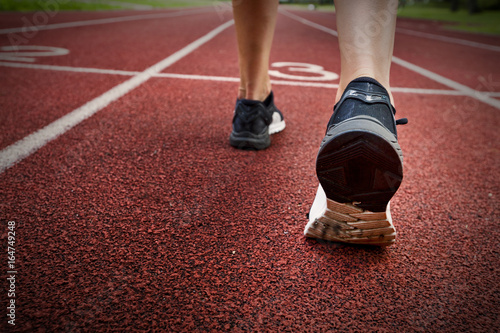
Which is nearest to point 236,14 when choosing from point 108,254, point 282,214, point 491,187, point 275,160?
point 275,160

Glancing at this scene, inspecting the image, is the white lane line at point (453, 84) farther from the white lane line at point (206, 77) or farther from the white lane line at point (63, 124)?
the white lane line at point (63, 124)

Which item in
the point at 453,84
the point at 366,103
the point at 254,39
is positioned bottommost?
the point at 453,84

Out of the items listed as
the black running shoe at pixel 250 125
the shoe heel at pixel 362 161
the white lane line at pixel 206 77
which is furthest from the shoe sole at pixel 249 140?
the white lane line at pixel 206 77

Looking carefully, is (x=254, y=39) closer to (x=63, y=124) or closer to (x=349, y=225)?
(x=349, y=225)

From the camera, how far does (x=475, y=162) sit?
177 centimetres

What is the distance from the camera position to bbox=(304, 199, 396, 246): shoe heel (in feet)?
3.25

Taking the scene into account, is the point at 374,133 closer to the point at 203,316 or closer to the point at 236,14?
the point at 203,316

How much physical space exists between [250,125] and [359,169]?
85cm

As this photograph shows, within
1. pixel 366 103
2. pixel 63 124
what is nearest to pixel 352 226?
pixel 366 103

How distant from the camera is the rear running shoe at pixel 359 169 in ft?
2.90

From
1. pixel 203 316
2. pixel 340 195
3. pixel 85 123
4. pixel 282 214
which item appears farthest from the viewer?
pixel 85 123

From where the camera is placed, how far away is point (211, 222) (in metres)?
1.17

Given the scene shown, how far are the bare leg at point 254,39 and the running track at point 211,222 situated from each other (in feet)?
1.05

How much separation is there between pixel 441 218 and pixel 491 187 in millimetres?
469
